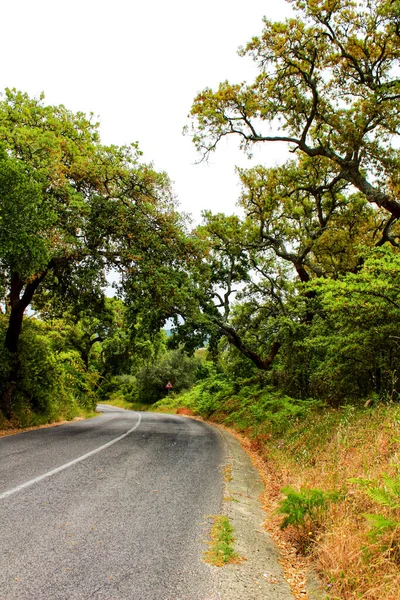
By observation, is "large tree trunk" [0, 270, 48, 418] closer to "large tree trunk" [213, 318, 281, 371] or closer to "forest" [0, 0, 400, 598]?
"forest" [0, 0, 400, 598]

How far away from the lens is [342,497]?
4.62m

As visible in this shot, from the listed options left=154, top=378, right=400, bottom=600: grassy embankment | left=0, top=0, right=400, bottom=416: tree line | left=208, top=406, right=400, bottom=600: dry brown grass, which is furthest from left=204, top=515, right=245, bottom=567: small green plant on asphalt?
left=0, top=0, right=400, bottom=416: tree line

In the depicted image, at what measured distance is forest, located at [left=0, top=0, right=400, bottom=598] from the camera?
9.31 meters

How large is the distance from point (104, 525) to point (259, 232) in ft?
53.2

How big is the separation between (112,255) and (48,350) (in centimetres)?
649

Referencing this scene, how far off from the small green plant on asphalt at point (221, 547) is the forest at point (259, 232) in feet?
2.61

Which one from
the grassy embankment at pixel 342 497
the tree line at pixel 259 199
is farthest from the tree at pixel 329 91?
the grassy embankment at pixel 342 497

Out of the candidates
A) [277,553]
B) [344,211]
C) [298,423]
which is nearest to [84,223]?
[298,423]

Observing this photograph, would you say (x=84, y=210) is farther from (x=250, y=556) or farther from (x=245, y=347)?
(x=245, y=347)

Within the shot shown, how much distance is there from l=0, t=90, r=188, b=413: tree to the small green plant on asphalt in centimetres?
791

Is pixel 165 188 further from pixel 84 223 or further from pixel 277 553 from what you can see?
pixel 277 553

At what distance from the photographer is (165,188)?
13.4 m

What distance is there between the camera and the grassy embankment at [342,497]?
323 centimetres

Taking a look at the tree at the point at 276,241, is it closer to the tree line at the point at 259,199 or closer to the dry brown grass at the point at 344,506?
the tree line at the point at 259,199
